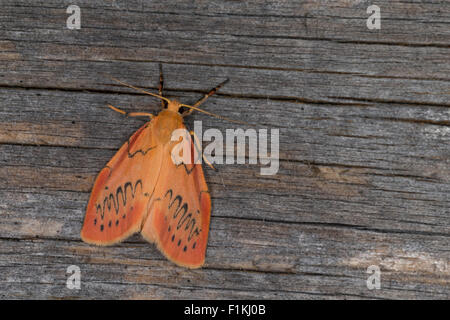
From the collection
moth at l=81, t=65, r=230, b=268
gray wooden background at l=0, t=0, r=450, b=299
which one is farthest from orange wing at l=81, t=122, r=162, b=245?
gray wooden background at l=0, t=0, r=450, b=299

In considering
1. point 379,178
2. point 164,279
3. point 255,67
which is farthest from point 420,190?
point 164,279

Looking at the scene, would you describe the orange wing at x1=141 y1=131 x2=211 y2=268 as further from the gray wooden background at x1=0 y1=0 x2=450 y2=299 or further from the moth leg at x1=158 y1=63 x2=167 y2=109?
the moth leg at x1=158 y1=63 x2=167 y2=109

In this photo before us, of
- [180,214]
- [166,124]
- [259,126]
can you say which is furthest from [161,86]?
[180,214]

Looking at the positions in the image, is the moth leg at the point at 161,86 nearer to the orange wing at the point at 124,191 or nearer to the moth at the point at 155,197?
the moth at the point at 155,197

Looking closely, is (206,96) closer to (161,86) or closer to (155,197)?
(161,86)

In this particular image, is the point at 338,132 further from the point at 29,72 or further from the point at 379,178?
the point at 29,72

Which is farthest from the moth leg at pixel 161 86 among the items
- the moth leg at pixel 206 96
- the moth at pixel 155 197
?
the moth leg at pixel 206 96
